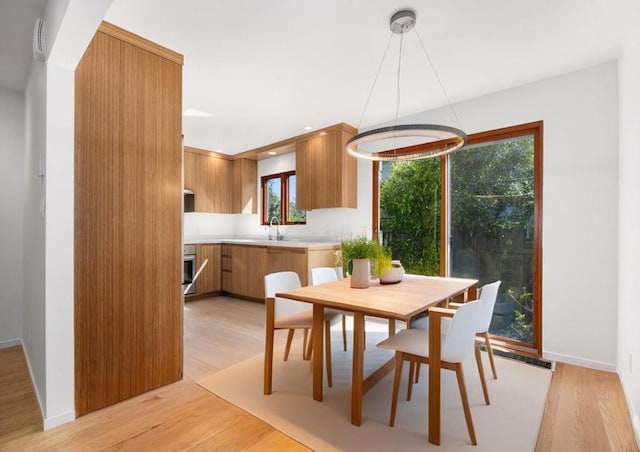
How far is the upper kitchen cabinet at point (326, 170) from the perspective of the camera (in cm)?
424

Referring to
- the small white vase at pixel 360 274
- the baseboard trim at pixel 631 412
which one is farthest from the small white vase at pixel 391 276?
the baseboard trim at pixel 631 412

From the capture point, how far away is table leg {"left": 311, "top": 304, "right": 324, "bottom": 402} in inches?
81.0

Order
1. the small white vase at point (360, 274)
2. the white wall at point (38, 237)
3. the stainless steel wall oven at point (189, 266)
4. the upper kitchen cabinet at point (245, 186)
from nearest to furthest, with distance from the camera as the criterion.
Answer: the white wall at point (38, 237)
the small white vase at point (360, 274)
the stainless steel wall oven at point (189, 266)
the upper kitchen cabinet at point (245, 186)

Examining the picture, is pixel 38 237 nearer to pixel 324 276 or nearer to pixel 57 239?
pixel 57 239

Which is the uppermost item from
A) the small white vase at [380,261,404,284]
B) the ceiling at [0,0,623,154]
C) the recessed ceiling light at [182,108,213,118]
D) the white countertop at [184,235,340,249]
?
the ceiling at [0,0,623,154]

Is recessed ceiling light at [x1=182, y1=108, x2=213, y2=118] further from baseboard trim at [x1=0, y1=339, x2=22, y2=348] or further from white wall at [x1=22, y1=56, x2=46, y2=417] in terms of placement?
baseboard trim at [x1=0, y1=339, x2=22, y2=348]

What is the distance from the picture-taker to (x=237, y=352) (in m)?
3.02

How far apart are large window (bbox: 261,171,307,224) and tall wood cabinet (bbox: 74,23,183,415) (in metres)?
3.00

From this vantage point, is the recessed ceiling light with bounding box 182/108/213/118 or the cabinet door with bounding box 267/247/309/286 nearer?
the recessed ceiling light with bounding box 182/108/213/118

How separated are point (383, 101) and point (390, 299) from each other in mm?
2342

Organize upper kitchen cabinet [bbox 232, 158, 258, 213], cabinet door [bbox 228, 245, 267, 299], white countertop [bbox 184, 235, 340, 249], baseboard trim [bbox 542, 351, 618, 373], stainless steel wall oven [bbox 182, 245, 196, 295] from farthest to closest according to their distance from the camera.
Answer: upper kitchen cabinet [bbox 232, 158, 258, 213] < stainless steel wall oven [bbox 182, 245, 196, 295] < cabinet door [bbox 228, 245, 267, 299] < white countertop [bbox 184, 235, 340, 249] < baseboard trim [bbox 542, 351, 618, 373]

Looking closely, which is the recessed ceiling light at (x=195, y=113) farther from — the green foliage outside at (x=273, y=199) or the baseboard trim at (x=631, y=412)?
the baseboard trim at (x=631, y=412)

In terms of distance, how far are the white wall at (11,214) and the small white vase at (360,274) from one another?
331 centimetres

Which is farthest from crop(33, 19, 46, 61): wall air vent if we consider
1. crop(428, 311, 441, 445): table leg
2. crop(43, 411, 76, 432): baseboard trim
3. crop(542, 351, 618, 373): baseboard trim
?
crop(542, 351, 618, 373): baseboard trim
